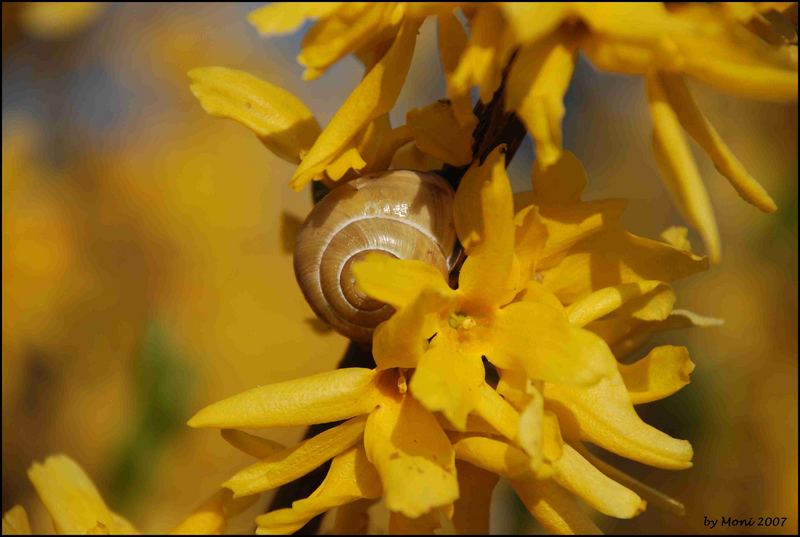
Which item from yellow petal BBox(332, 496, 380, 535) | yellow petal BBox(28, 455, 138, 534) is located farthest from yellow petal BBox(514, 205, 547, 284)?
yellow petal BBox(28, 455, 138, 534)

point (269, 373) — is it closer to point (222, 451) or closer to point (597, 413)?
point (222, 451)

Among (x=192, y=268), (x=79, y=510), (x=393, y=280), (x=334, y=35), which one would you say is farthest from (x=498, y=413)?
(x=192, y=268)

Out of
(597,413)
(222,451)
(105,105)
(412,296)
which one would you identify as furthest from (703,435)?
(105,105)

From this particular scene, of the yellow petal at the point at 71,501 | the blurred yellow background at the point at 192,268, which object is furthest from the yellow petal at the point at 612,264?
the blurred yellow background at the point at 192,268

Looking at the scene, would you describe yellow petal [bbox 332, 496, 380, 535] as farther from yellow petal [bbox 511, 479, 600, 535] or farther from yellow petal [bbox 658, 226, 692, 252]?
yellow petal [bbox 658, 226, 692, 252]

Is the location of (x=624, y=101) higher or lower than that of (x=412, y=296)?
lower

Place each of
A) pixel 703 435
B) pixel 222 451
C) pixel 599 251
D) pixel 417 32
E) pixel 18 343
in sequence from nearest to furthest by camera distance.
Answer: pixel 417 32 < pixel 599 251 < pixel 703 435 < pixel 18 343 < pixel 222 451

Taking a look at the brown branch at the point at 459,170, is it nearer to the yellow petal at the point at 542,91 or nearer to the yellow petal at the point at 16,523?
the yellow petal at the point at 542,91

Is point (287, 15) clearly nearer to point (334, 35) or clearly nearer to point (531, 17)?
point (334, 35)
